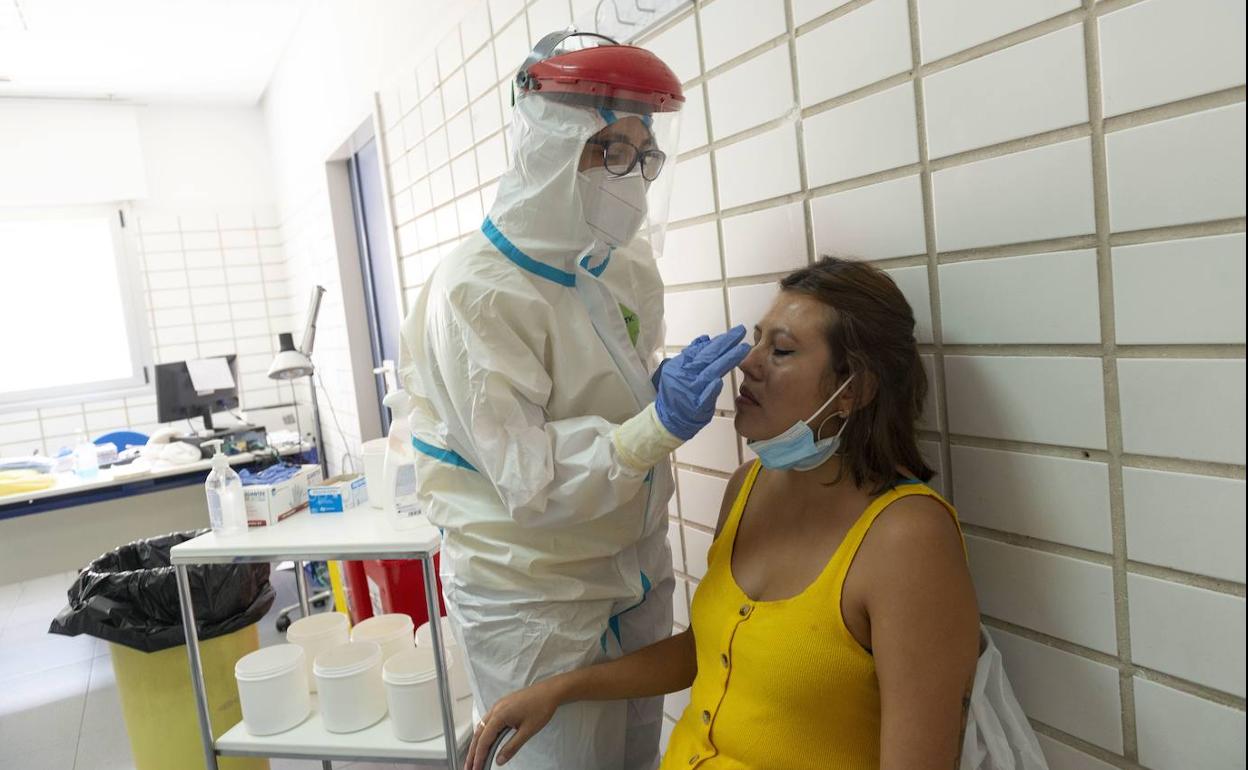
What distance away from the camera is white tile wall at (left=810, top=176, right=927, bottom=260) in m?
1.03

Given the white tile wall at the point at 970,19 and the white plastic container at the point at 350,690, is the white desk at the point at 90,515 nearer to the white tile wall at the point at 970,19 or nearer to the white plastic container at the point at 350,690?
the white plastic container at the point at 350,690

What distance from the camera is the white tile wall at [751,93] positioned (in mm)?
1208

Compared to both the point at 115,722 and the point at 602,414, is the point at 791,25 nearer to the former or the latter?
the point at 602,414

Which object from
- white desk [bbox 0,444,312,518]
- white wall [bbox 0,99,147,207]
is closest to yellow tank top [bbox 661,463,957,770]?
white desk [bbox 0,444,312,518]

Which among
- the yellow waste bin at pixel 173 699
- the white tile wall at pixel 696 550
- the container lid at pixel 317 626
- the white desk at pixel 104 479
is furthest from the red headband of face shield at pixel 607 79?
the white desk at pixel 104 479

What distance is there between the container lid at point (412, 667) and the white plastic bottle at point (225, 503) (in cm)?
54

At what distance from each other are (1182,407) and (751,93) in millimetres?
795

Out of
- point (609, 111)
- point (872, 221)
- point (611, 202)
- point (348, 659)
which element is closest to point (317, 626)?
point (348, 659)

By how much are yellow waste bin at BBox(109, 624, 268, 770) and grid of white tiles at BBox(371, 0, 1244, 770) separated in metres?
1.90

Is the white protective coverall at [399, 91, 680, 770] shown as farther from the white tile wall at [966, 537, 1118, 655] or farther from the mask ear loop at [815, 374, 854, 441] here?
the white tile wall at [966, 537, 1118, 655]

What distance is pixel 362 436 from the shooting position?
152 inches

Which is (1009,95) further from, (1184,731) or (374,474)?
(374,474)

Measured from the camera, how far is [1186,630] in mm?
810

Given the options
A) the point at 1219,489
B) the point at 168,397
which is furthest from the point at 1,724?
the point at 1219,489
